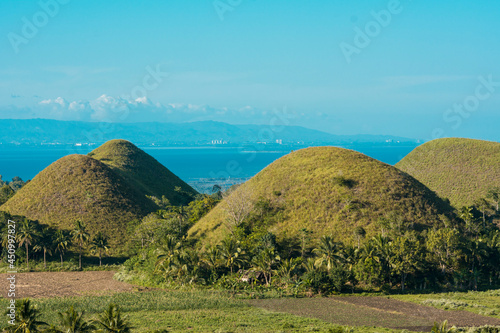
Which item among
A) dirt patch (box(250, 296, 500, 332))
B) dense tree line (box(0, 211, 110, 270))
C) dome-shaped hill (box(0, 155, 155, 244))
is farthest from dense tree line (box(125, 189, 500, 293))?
dome-shaped hill (box(0, 155, 155, 244))

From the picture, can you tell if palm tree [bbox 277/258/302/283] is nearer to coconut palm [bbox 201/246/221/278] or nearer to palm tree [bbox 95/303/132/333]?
coconut palm [bbox 201/246/221/278]

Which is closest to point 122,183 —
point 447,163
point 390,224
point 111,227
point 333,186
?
point 111,227

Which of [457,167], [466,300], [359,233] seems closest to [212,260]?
[359,233]

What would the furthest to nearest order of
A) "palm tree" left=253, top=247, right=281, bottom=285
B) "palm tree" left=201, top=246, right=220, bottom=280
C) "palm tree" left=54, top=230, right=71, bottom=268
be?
"palm tree" left=54, top=230, right=71, bottom=268
"palm tree" left=201, top=246, right=220, bottom=280
"palm tree" left=253, top=247, right=281, bottom=285

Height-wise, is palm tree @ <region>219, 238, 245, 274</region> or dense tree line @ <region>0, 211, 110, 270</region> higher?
dense tree line @ <region>0, 211, 110, 270</region>

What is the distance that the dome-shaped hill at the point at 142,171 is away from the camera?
5432 inches

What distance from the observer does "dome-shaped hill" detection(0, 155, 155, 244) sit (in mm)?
98562

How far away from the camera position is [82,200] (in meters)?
104

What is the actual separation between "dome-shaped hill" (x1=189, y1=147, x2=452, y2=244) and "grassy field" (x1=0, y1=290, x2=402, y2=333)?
20520 millimetres

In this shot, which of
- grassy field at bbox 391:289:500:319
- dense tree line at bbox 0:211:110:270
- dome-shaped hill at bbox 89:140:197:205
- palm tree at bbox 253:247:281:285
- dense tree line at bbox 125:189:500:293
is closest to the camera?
grassy field at bbox 391:289:500:319

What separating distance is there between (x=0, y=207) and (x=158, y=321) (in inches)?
2918

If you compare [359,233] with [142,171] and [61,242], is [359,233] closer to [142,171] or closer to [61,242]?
[61,242]

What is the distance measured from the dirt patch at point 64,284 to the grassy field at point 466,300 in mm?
40728

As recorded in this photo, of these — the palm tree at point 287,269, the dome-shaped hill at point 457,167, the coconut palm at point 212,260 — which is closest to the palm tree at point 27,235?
the coconut palm at point 212,260
